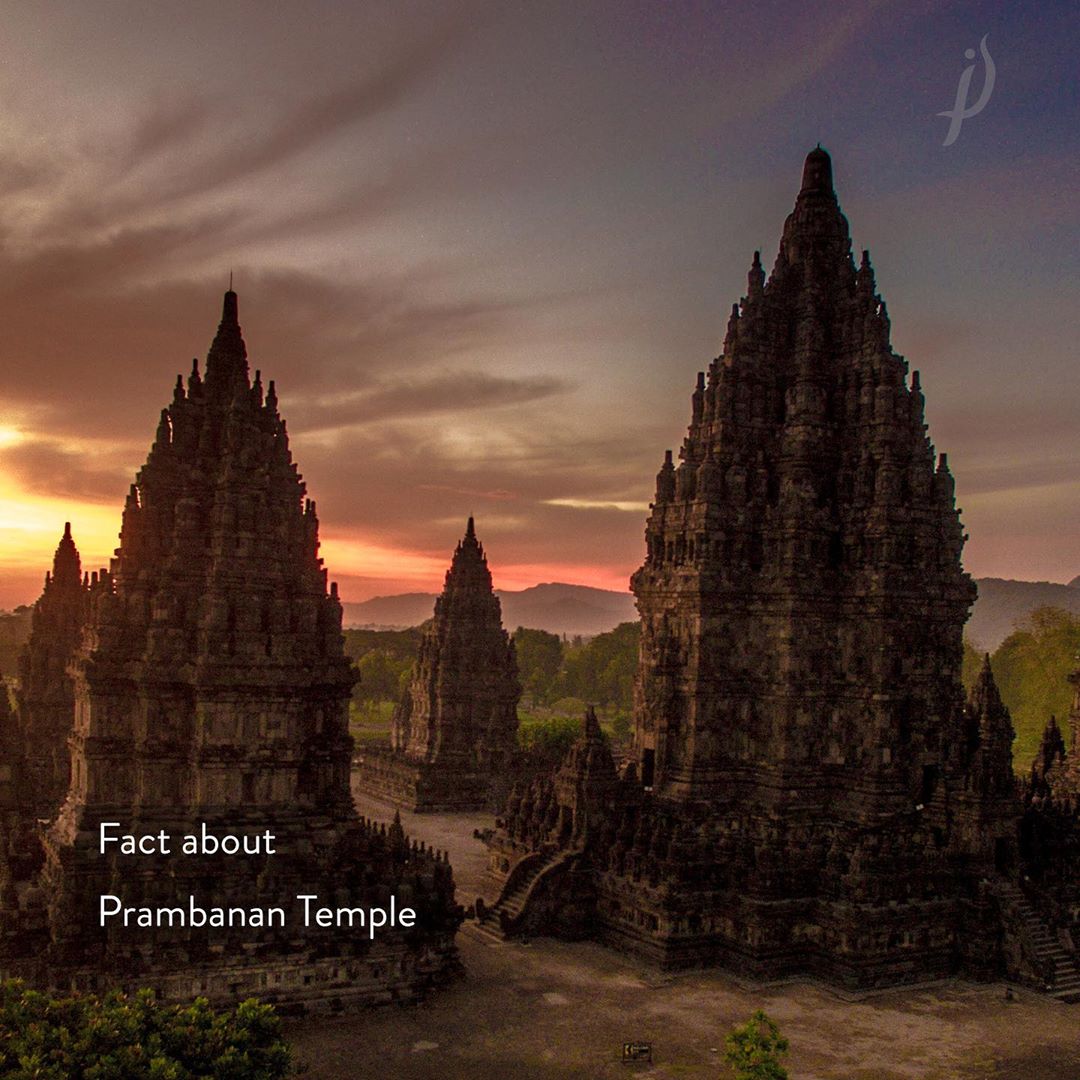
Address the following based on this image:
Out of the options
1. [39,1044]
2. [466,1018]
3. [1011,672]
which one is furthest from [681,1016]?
[1011,672]

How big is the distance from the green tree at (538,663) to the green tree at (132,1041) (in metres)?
112

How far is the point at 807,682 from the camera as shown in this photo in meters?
34.1

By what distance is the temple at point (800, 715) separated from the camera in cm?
3053

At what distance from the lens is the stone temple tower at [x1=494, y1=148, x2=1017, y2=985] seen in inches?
1206

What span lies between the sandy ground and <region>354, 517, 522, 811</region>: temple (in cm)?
2787

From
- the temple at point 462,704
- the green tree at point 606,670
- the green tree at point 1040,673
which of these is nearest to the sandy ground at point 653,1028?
the temple at point 462,704

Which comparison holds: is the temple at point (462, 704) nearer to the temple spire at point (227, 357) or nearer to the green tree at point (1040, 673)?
the temple spire at point (227, 357)

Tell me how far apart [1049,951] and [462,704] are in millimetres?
36855

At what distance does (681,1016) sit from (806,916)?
5624 millimetres

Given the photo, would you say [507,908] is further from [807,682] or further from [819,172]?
[819,172]

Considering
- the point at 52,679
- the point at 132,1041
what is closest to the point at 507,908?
the point at 132,1041

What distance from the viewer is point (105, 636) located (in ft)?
89.3

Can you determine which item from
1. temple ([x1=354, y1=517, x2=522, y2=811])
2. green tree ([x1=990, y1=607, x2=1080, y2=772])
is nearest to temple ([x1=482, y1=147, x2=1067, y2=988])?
temple ([x1=354, y1=517, x2=522, y2=811])

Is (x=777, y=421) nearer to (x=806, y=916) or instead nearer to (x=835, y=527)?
(x=835, y=527)
